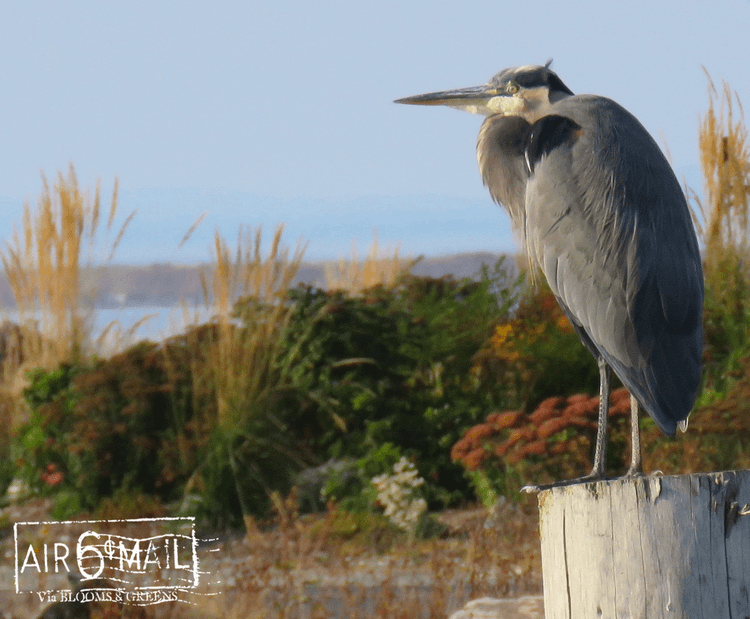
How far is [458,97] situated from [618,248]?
0.92 metres

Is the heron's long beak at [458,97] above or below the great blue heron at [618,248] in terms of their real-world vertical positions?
above

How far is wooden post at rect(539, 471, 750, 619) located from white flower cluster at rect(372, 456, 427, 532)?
3.03m

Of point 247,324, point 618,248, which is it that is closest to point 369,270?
point 247,324

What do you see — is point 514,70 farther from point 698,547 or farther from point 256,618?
point 256,618

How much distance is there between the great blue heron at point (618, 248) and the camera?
2.49 meters

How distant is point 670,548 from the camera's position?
6.31 feet

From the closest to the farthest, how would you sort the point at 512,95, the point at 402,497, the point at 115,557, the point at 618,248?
the point at 618,248
the point at 512,95
the point at 115,557
the point at 402,497

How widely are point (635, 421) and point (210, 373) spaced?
391 centimetres

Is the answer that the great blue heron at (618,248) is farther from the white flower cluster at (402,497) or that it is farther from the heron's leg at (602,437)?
the white flower cluster at (402,497)

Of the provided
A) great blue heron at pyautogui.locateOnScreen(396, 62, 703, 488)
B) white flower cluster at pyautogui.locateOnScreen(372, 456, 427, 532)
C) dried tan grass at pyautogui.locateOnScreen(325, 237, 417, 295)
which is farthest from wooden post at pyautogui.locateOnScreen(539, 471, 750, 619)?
dried tan grass at pyautogui.locateOnScreen(325, 237, 417, 295)

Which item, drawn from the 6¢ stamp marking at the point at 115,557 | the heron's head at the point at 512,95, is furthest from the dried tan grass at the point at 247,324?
the heron's head at the point at 512,95

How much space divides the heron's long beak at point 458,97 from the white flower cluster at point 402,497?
2589 mm

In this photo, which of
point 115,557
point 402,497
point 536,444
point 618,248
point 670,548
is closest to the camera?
point 670,548

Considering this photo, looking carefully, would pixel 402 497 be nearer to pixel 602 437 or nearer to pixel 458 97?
pixel 602 437
